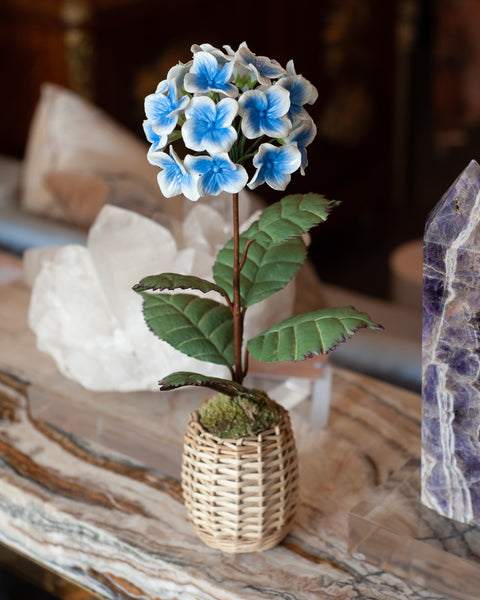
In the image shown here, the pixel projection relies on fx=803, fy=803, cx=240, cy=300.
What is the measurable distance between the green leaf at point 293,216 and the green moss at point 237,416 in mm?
153

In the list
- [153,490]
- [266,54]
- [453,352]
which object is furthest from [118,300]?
[266,54]

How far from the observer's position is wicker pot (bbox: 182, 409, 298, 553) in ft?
2.33

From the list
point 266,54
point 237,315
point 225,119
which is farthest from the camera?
point 266,54

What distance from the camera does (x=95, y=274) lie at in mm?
1001

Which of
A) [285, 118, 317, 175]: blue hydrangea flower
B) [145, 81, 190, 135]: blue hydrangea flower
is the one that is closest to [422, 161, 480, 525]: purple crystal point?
[285, 118, 317, 175]: blue hydrangea flower

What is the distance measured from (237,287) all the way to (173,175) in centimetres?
12

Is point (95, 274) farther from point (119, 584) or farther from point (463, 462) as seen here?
point (463, 462)

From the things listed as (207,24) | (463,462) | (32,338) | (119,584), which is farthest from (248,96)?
(207,24)

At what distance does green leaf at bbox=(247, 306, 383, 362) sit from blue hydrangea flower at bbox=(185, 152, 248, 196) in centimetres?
14

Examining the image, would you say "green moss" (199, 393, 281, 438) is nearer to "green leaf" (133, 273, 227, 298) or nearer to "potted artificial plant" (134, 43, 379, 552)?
"potted artificial plant" (134, 43, 379, 552)

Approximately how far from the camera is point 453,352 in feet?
2.28

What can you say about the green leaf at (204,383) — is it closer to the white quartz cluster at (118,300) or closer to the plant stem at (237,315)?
the plant stem at (237,315)

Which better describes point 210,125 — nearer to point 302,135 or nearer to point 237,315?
point 302,135

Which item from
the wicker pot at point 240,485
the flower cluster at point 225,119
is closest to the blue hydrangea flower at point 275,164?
the flower cluster at point 225,119
